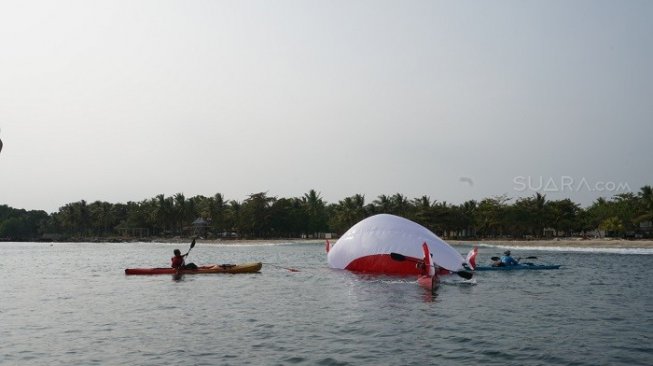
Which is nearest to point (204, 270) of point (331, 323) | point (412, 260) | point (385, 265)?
point (385, 265)

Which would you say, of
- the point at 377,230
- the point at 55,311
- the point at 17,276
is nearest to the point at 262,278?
the point at 377,230

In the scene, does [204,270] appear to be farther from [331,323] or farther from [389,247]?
[331,323]

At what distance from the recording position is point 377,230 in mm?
37375

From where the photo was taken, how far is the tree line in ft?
422

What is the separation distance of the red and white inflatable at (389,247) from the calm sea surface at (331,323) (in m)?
1.38

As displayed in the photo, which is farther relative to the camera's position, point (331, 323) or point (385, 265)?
point (385, 265)

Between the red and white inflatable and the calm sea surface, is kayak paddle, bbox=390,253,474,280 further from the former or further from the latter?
the calm sea surface

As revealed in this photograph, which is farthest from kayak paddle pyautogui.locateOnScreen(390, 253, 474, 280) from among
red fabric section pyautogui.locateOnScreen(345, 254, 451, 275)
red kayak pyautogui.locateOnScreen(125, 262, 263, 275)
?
red kayak pyautogui.locateOnScreen(125, 262, 263, 275)

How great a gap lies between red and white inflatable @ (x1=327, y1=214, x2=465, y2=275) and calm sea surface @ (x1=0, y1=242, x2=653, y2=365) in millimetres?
1381

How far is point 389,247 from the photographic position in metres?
36.6

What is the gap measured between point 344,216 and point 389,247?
11422 cm

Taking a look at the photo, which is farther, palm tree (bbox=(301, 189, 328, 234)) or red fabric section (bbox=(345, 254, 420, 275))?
palm tree (bbox=(301, 189, 328, 234))

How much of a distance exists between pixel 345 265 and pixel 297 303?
14014mm

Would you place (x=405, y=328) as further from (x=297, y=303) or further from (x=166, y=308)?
(x=166, y=308)
